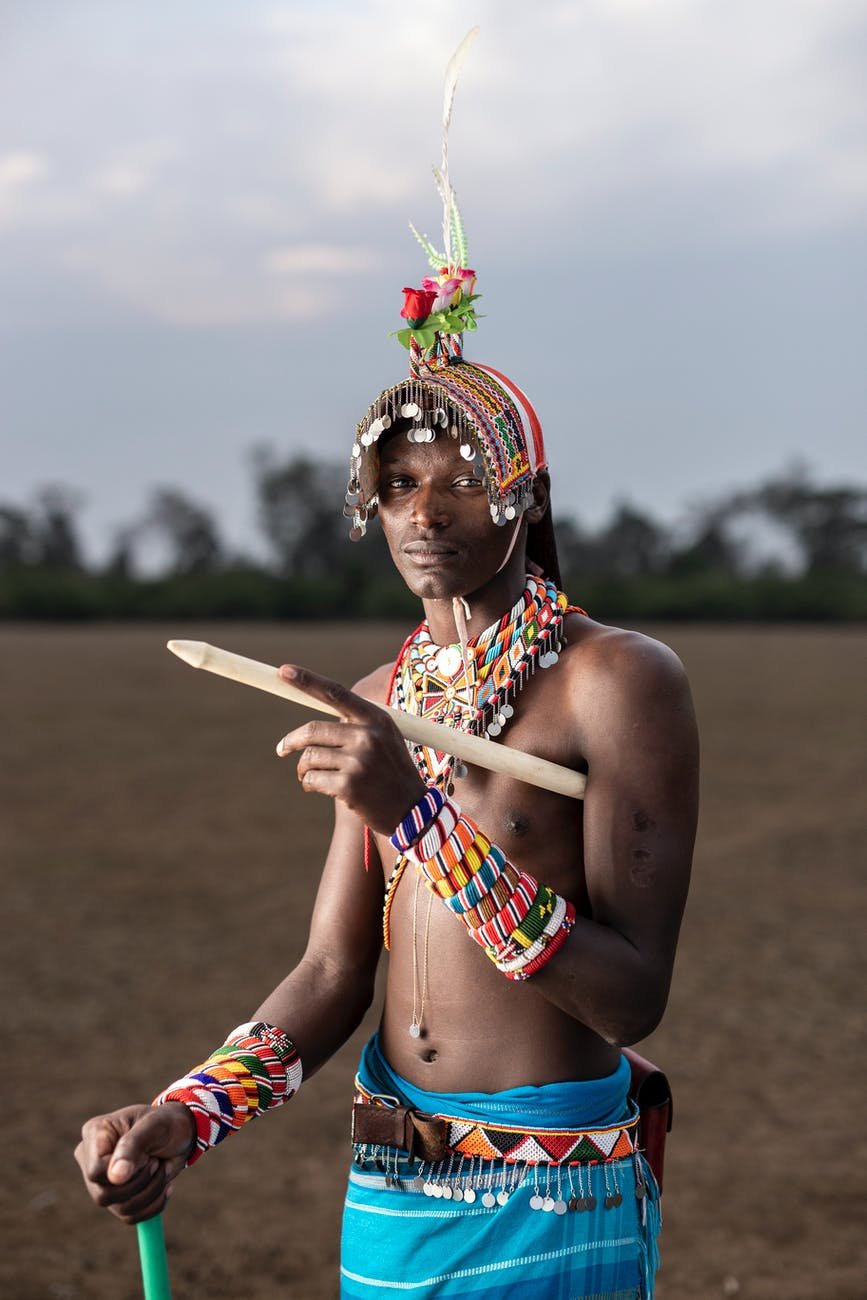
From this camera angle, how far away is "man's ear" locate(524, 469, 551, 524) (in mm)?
Answer: 2436

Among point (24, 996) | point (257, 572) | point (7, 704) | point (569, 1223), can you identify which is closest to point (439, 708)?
point (569, 1223)

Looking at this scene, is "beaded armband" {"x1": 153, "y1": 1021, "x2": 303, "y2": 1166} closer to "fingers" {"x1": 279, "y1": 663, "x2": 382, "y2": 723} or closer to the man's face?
"fingers" {"x1": 279, "y1": 663, "x2": 382, "y2": 723}

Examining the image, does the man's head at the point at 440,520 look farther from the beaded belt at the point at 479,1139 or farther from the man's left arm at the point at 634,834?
the beaded belt at the point at 479,1139

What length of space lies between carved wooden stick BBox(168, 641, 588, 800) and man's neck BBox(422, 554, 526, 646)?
0.97 ft

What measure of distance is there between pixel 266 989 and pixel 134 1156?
22.3 feet

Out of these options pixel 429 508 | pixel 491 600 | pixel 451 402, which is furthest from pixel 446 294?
pixel 491 600

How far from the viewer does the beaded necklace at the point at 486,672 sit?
2.33 m

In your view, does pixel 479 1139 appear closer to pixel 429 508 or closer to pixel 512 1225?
pixel 512 1225

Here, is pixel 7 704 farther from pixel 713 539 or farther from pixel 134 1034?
pixel 713 539

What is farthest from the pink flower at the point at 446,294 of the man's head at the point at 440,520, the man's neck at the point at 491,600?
the man's neck at the point at 491,600

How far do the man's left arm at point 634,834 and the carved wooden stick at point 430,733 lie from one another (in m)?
0.07

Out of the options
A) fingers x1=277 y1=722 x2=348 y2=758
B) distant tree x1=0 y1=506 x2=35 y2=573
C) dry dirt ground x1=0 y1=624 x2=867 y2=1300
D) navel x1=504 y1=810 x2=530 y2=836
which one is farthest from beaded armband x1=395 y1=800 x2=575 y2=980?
distant tree x1=0 y1=506 x2=35 y2=573

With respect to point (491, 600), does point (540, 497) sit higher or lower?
higher

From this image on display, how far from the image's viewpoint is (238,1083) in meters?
2.22
